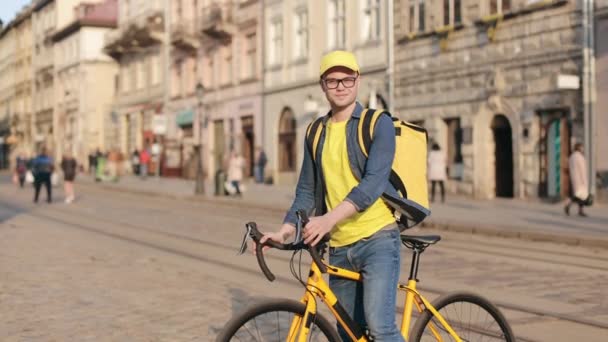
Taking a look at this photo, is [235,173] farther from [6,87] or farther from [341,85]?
[6,87]

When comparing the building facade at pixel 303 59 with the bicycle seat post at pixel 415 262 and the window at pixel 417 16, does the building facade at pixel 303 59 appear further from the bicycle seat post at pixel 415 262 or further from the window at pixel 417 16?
the bicycle seat post at pixel 415 262

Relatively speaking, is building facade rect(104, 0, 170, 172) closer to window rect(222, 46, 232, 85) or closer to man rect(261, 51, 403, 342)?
window rect(222, 46, 232, 85)

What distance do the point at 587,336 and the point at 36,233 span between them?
11.0 meters

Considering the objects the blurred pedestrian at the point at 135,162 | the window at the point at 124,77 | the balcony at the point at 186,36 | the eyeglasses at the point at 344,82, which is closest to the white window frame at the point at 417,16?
the balcony at the point at 186,36

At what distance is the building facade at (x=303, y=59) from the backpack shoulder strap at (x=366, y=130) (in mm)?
24805


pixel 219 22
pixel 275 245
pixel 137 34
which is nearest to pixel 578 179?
pixel 275 245

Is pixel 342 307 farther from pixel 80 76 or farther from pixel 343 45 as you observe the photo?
pixel 80 76

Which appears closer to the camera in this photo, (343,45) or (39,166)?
(39,166)

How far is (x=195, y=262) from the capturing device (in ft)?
37.0

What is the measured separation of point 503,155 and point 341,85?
21.7m

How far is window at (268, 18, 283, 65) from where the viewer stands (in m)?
36.9

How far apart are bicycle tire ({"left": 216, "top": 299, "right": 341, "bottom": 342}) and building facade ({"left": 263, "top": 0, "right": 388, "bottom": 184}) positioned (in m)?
24.9

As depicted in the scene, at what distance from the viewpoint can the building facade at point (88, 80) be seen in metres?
61.8

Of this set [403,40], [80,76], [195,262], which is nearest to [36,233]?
[195,262]
